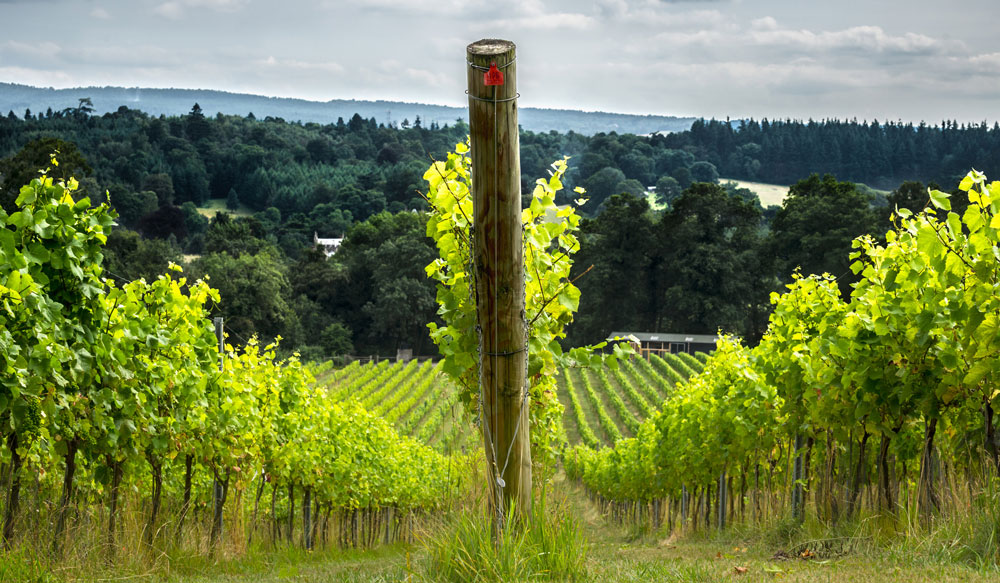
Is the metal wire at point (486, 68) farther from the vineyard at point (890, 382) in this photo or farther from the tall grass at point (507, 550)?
the vineyard at point (890, 382)

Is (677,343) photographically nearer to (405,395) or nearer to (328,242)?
(405,395)

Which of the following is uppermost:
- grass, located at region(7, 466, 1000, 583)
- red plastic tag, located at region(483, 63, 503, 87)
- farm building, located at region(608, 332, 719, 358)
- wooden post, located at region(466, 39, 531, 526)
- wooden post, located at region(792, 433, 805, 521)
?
red plastic tag, located at region(483, 63, 503, 87)

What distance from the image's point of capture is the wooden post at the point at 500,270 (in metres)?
4.94

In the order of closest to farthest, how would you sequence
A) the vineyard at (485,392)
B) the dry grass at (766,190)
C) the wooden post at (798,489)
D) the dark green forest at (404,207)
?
the vineyard at (485,392), the wooden post at (798,489), the dark green forest at (404,207), the dry grass at (766,190)

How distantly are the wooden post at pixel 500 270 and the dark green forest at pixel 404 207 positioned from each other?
136 ft

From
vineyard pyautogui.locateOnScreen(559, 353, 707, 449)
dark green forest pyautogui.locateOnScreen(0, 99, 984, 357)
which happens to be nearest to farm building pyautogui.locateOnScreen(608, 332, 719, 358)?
dark green forest pyautogui.locateOnScreen(0, 99, 984, 357)

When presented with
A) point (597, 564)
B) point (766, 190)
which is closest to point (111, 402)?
point (597, 564)

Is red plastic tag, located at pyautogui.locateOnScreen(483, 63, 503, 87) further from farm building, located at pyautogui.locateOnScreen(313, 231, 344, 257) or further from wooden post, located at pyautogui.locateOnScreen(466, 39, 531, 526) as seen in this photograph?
farm building, located at pyautogui.locateOnScreen(313, 231, 344, 257)

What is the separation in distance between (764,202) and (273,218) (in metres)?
58.5

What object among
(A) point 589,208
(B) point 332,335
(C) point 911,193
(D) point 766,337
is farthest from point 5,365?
(A) point 589,208

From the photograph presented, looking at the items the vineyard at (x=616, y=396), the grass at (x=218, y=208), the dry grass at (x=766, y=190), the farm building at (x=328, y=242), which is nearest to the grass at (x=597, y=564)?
the vineyard at (x=616, y=396)

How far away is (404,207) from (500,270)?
96562mm

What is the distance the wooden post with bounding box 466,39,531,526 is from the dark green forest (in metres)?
41.6

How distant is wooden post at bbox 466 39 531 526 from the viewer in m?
4.94
